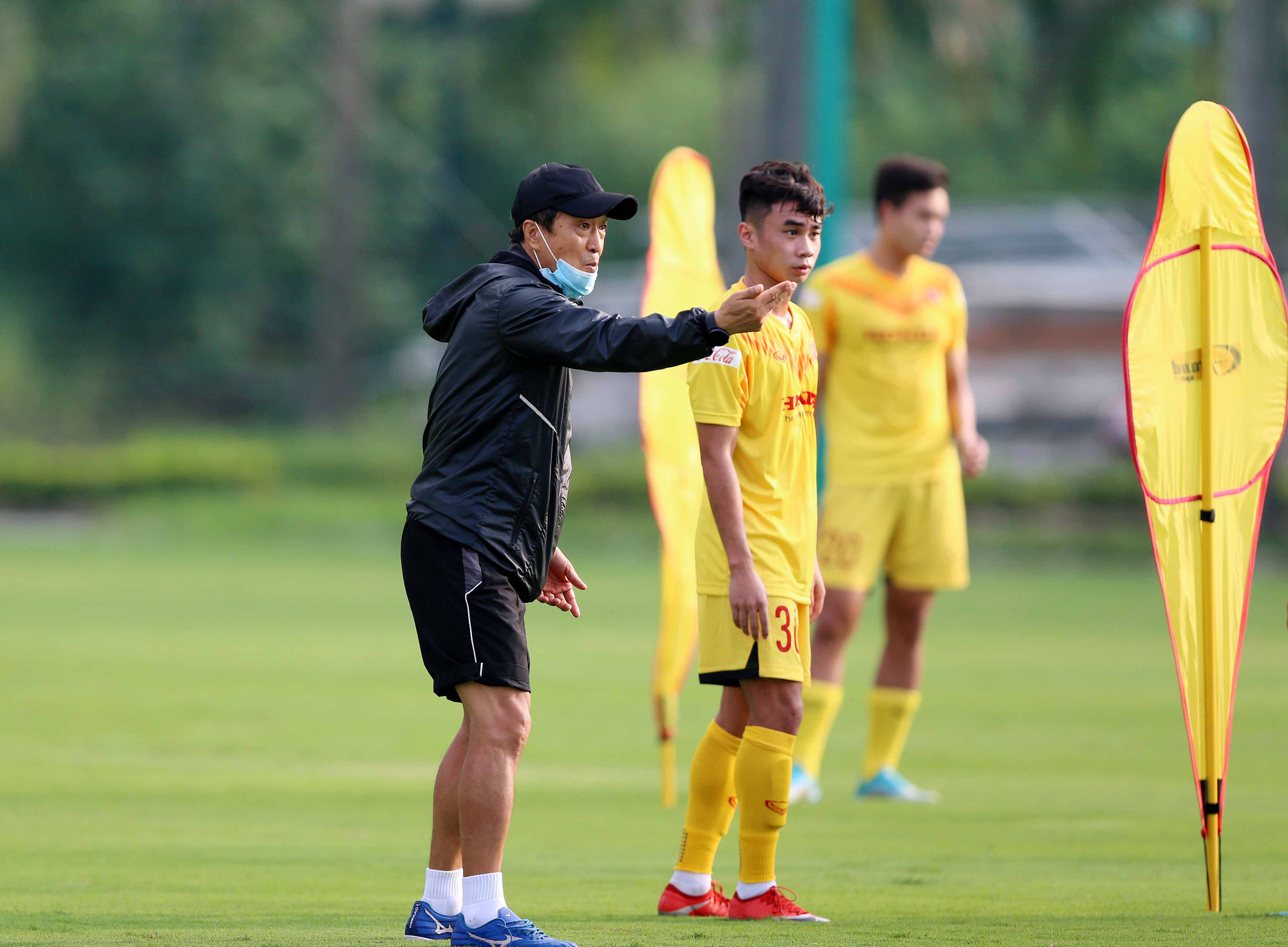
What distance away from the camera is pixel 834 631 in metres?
7.88

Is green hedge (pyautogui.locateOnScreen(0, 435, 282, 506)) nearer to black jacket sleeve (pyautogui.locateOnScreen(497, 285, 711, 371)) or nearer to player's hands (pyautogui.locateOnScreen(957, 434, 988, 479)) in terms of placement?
player's hands (pyautogui.locateOnScreen(957, 434, 988, 479))

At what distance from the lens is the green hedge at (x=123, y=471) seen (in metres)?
32.8

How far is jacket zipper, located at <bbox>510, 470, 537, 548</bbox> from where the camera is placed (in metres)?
4.71

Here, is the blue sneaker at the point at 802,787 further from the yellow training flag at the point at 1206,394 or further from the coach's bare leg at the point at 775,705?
the yellow training flag at the point at 1206,394

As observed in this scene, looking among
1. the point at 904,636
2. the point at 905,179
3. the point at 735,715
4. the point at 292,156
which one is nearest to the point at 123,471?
the point at 292,156

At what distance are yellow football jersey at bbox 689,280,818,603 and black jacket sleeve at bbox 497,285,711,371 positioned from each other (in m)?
0.82

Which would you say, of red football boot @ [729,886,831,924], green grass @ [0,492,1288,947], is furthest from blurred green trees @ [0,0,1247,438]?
red football boot @ [729,886,831,924]

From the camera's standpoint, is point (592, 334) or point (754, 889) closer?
point (592, 334)

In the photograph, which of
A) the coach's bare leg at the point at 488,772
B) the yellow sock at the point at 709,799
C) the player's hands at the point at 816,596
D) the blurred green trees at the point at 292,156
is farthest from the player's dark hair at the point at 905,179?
the blurred green trees at the point at 292,156

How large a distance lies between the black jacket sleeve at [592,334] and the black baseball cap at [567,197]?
28 centimetres

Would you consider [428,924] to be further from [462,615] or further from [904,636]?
[904,636]

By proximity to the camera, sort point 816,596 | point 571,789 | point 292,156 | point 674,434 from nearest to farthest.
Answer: point 816,596, point 674,434, point 571,789, point 292,156

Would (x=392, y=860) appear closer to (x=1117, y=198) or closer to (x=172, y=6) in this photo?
(x=172, y=6)

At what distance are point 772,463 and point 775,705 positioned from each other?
0.70 metres
